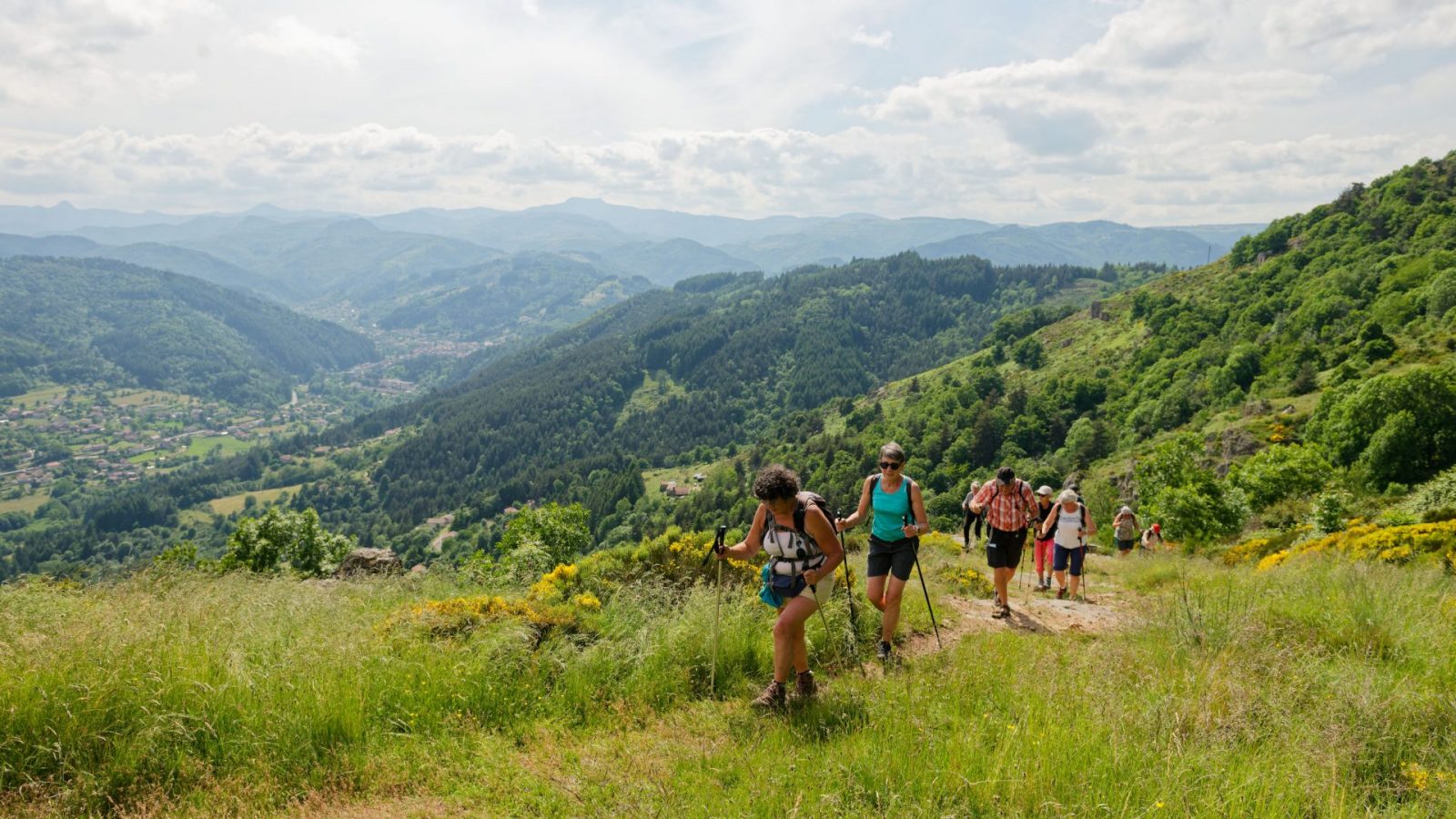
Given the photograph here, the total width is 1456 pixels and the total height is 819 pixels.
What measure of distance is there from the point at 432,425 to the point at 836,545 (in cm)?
18362

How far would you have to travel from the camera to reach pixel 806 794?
334 centimetres

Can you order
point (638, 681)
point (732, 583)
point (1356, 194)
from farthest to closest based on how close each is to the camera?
point (1356, 194) → point (732, 583) → point (638, 681)

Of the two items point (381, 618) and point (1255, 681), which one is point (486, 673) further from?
point (1255, 681)

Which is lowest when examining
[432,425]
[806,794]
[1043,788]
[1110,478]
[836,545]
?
[432,425]

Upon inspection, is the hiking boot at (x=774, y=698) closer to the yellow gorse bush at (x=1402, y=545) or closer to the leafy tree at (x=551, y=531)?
the yellow gorse bush at (x=1402, y=545)

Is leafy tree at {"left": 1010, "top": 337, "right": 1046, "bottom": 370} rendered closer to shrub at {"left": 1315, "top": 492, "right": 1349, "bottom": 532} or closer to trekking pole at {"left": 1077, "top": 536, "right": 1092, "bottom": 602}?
shrub at {"left": 1315, "top": 492, "right": 1349, "bottom": 532}

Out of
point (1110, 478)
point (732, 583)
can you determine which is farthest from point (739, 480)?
point (732, 583)

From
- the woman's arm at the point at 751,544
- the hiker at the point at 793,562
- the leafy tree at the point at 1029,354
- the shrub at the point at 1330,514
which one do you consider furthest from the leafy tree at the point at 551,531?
the leafy tree at the point at 1029,354

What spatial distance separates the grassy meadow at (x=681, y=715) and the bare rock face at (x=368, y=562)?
24.5ft

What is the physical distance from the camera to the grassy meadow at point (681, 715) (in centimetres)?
331

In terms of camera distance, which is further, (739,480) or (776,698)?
(739,480)

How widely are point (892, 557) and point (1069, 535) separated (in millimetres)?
5708

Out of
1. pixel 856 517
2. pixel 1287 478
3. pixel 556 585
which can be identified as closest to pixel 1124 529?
pixel 856 517

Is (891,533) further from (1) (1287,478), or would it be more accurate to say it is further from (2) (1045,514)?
(1) (1287,478)
